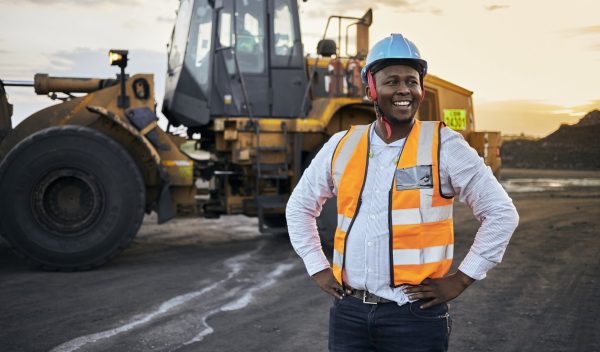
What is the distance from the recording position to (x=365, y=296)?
2.52m

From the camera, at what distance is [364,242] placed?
2.54 metres

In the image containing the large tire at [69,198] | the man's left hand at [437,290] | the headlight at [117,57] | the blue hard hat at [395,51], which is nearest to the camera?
the man's left hand at [437,290]

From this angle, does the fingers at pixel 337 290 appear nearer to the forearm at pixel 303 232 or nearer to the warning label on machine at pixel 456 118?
the forearm at pixel 303 232

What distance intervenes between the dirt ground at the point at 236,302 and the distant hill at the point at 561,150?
123ft

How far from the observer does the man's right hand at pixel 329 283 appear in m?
2.58

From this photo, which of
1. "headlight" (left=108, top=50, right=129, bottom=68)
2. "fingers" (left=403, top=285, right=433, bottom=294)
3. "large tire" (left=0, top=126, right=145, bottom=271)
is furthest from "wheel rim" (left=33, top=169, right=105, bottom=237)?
"fingers" (left=403, top=285, right=433, bottom=294)

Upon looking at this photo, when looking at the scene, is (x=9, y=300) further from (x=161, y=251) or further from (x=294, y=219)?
(x=294, y=219)

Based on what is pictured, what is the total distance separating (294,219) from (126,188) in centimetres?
559

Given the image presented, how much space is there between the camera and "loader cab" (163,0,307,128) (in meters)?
9.27

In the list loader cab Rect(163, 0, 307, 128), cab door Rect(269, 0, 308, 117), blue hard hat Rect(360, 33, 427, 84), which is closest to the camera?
blue hard hat Rect(360, 33, 427, 84)

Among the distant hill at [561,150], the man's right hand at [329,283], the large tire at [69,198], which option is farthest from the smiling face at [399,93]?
the distant hill at [561,150]

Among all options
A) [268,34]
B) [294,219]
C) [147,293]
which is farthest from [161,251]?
[294,219]

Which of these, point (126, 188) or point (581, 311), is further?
point (126, 188)

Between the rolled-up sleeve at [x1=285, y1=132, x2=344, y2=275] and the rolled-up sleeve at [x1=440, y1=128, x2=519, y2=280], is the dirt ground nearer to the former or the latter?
the rolled-up sleeve at [x1=285, y1=132, x2=344, y2=275]
